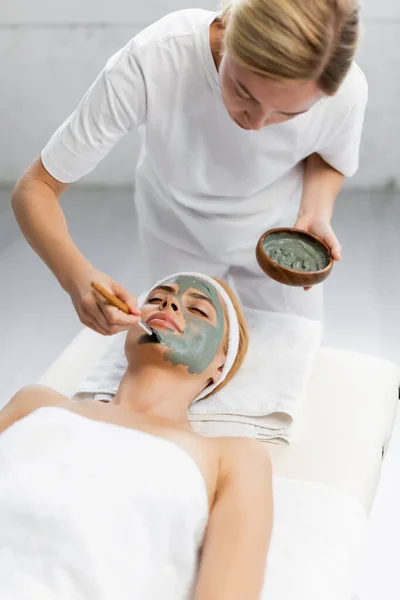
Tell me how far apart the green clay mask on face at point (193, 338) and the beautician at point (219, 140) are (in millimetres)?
174

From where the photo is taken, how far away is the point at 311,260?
5.65 feet

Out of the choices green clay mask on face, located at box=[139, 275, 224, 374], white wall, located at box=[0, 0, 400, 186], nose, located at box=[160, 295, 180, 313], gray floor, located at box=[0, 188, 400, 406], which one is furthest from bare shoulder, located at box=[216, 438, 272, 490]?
white wall, located at box=[0, 0, 400, 186]

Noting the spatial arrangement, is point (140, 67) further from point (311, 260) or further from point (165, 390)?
point (165, 390)

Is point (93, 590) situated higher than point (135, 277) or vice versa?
point (135, 277)

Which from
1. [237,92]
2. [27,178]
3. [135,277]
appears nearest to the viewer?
[237,92]

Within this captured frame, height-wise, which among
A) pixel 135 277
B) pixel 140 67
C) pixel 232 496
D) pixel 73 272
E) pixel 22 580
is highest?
pixel 135 277

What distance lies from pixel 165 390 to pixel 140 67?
754 millimetres

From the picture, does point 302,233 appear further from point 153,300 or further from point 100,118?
point 100,118

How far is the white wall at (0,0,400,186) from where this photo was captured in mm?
3375

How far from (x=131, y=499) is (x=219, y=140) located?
850mm

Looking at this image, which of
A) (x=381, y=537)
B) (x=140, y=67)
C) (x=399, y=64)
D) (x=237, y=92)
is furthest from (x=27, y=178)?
(x=399, y=64)

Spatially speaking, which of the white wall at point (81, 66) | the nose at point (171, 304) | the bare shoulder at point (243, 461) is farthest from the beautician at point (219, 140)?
the white wall at point (81, 66)

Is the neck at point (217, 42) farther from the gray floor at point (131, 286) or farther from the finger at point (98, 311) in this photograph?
the gray floor at point (131, 286)

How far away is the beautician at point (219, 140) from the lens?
50.7 inches
